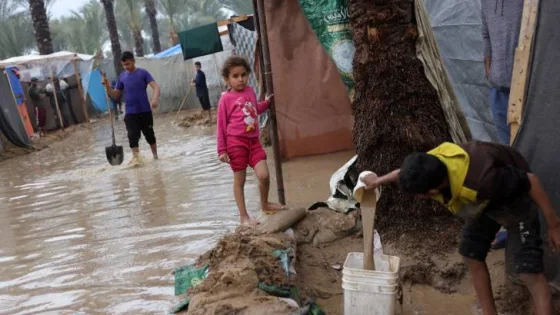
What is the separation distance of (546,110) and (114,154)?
7.56 m

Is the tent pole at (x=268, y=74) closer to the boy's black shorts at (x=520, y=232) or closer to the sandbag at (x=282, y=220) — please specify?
the sandbag at (x=282, y=220)

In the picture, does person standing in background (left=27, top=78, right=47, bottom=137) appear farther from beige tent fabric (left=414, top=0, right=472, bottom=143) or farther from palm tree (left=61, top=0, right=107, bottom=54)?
palm tree (left=61, top=0, right=107, bottom=54)

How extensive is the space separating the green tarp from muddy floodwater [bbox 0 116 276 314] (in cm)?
480

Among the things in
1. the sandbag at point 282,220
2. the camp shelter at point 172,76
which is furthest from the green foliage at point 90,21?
the sandbag at point 282,220

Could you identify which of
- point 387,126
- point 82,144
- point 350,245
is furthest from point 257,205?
point 82,144

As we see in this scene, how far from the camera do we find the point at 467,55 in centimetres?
668

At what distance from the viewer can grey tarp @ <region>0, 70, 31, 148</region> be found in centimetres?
1471

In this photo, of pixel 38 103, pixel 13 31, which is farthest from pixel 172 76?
pixel 13 31

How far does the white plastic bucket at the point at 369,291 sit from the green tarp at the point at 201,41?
12.2m

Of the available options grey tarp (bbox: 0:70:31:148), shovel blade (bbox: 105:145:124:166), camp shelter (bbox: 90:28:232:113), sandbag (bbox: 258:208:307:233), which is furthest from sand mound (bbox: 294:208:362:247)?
camp shelter (bbox: 90:28:232:113)

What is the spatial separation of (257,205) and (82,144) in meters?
10.3

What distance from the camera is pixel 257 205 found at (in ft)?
20.0

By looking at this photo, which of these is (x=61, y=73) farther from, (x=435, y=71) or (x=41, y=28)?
(x=435, y=71)

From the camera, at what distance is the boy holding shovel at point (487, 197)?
2836 mm
